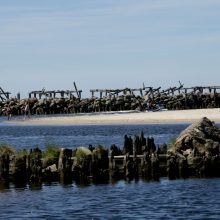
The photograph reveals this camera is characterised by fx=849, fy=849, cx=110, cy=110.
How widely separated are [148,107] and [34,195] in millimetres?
98043

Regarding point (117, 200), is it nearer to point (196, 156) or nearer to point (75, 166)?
point (75, 166)

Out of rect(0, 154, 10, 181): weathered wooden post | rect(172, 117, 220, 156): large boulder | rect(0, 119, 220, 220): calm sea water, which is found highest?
rect(172, 117, 220, 156): large boulder

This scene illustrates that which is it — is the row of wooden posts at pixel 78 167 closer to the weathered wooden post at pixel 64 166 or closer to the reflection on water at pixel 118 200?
the weathered wooden post at pixel 64 166

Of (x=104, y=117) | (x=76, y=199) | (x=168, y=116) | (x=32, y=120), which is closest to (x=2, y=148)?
(x=76, y=199)

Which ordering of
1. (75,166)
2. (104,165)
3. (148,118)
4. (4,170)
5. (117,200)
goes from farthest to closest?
1. (148,118)
2. (104,165)
3. (75,166)
4. (4,170)
5. (117,200)

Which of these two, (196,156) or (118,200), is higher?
(196,156)

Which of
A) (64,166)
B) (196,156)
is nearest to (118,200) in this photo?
(64,166)

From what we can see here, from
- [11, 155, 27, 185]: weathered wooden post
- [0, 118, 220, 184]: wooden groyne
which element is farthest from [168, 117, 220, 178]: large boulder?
[11, 155, 27, 185]: weathered wooden post

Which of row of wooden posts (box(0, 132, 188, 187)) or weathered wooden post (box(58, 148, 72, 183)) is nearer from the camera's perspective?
weathered wooden post (box(58, 148, 72, 183))

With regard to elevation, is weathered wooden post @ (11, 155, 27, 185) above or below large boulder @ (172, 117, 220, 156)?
below

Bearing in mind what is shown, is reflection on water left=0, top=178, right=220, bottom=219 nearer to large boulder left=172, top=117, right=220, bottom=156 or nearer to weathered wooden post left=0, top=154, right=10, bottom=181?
weathered wooden post left=0, top=154, right=10, bottom=181

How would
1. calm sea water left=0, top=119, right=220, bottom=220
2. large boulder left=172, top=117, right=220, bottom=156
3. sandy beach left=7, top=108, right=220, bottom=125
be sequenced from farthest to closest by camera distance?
sandy beach left=7, top=108, right=220, bottom=125
large boulder left=172, top=117, right=220, bottom=156
calm sea water left=0, top=119, right=220, bottom=220

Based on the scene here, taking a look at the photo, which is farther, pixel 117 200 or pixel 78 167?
pixel 78 167

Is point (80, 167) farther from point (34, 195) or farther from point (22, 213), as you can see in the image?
point (22, 213)
